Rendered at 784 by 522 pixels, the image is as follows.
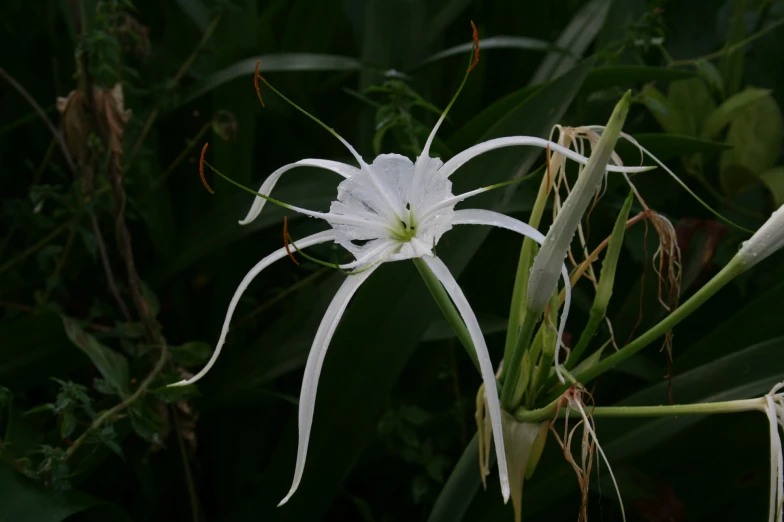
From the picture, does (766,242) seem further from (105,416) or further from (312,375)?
(105,416)

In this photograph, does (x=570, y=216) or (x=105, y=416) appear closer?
(x=570, y=216)

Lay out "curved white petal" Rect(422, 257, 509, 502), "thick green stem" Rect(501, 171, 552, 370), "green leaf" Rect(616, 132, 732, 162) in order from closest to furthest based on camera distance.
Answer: "curved white petal" Rect(422, 257, 509, 502) < "thick green stem" Rect(501, 171, 552, 370) < "green leaf" Rect(616, 132, 732, 162)

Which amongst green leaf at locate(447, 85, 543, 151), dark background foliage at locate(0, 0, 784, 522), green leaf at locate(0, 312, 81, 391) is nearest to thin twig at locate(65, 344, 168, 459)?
dark background foliage at locate(0, 0, 784, 522)

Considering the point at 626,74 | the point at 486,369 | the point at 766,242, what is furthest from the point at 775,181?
the point at 486,369

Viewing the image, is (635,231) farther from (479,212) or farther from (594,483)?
(479,212)

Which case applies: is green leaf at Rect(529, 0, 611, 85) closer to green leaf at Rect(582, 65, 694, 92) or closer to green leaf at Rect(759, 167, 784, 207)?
green leaf at Rect(582, 65, 694, 92)

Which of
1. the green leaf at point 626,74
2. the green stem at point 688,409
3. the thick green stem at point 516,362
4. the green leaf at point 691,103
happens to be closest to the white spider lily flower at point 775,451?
the green stem at point 688,409
